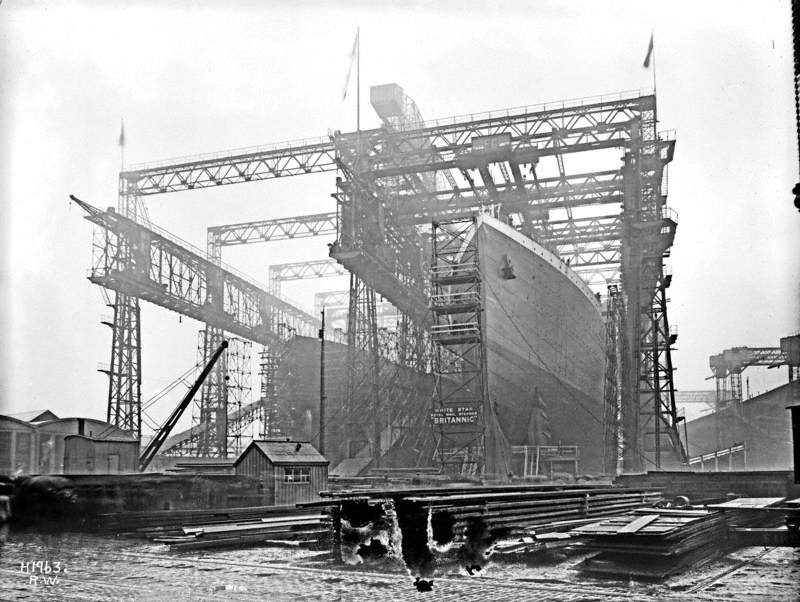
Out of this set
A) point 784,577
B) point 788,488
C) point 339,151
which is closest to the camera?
point 784,577

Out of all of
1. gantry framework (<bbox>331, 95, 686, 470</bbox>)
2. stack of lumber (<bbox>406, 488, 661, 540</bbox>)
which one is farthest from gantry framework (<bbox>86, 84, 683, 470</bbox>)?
stack of lumber (<bbox>406, 488, 661, 540</bbox>)

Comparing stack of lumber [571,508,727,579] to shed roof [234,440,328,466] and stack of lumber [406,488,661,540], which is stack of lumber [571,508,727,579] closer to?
stack of lumber [406,488,661,540]

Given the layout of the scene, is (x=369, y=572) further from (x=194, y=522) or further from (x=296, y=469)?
(x=296, y=469)

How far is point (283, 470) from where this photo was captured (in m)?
19.8

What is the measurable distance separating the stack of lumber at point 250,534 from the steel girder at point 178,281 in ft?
76.3

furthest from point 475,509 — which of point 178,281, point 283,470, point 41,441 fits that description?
point 178,281

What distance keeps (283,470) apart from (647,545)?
1114 centimetres

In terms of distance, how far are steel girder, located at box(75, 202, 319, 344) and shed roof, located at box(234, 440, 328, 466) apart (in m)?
18.3

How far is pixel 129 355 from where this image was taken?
115 ft

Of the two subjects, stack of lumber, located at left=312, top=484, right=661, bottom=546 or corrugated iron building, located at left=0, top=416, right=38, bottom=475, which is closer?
stack of lumber, located at left=312, top=484, right=661, bottom=546

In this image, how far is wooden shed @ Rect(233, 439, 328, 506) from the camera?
1944cm

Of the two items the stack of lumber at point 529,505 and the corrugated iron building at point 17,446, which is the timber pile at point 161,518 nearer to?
the stack of lumber at point 529,505

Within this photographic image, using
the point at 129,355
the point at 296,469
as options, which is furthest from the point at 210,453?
the point at 296,469

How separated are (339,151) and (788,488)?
23000mm
